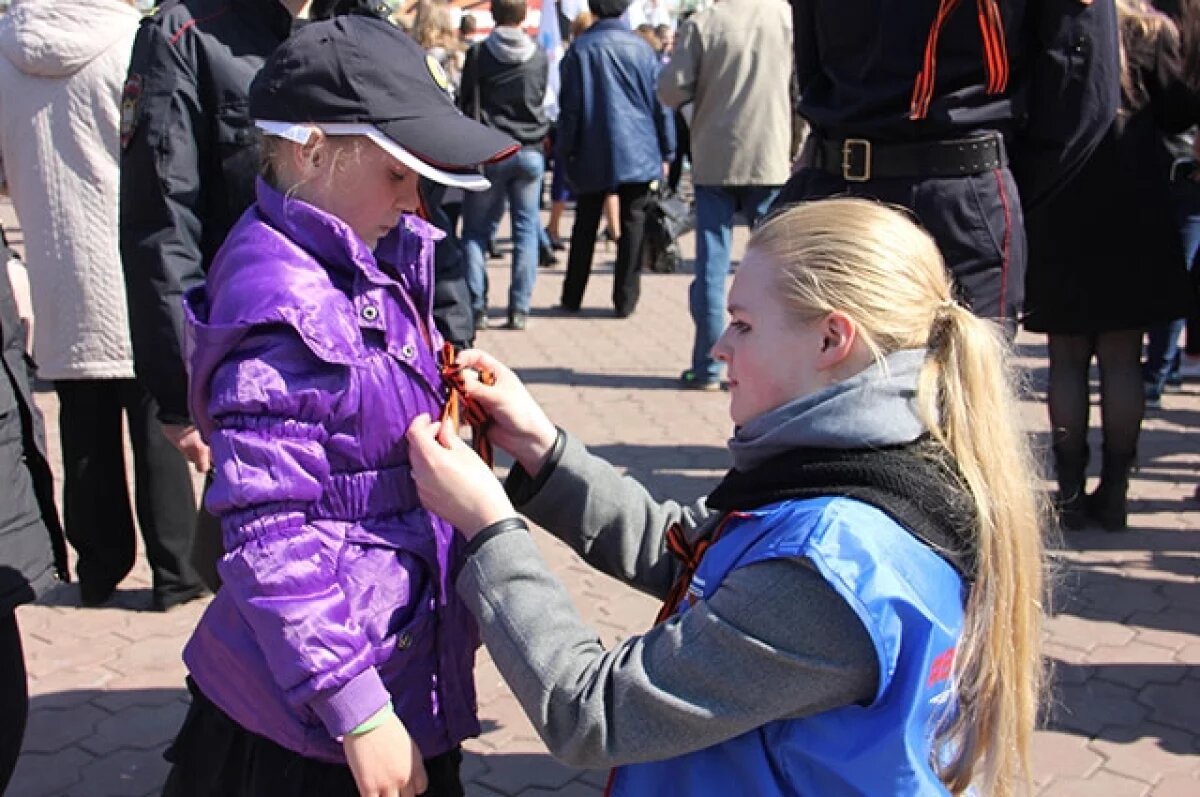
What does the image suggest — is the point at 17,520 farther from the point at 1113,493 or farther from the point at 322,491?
the point at 1113,493

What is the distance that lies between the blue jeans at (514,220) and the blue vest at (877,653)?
674 centimetres

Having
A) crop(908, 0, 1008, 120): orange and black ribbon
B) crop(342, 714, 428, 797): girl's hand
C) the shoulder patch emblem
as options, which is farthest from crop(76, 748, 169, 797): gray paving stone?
crop(908, 0, 1008, 120): orange and black ribbon

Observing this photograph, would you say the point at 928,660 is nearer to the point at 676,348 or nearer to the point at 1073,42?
the point at 1073,42

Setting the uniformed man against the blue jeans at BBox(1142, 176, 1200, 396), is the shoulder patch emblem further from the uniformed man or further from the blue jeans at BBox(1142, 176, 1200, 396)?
the blue jeans at BBox(1142, 176, 1200, 396)

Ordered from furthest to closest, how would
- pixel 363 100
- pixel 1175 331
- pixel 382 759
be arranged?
pixel 1175 331 → pixel 363 100 → pixel 382 759

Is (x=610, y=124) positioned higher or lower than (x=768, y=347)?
lower

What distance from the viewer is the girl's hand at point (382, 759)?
1794 millimetres

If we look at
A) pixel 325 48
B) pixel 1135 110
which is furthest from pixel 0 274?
pixel 1135 110

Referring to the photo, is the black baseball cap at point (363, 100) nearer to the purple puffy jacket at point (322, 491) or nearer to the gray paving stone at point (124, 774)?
the purple puffy jacket at point (322, 491)

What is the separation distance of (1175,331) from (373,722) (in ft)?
18.9

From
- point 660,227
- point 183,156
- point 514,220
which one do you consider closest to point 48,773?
point 183,156

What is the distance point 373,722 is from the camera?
1.80m

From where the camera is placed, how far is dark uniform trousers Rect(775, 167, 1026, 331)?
3.19m

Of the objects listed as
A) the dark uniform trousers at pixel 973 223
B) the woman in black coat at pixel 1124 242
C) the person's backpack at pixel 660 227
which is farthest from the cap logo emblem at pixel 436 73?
the person's backpack at pixel 660 227
